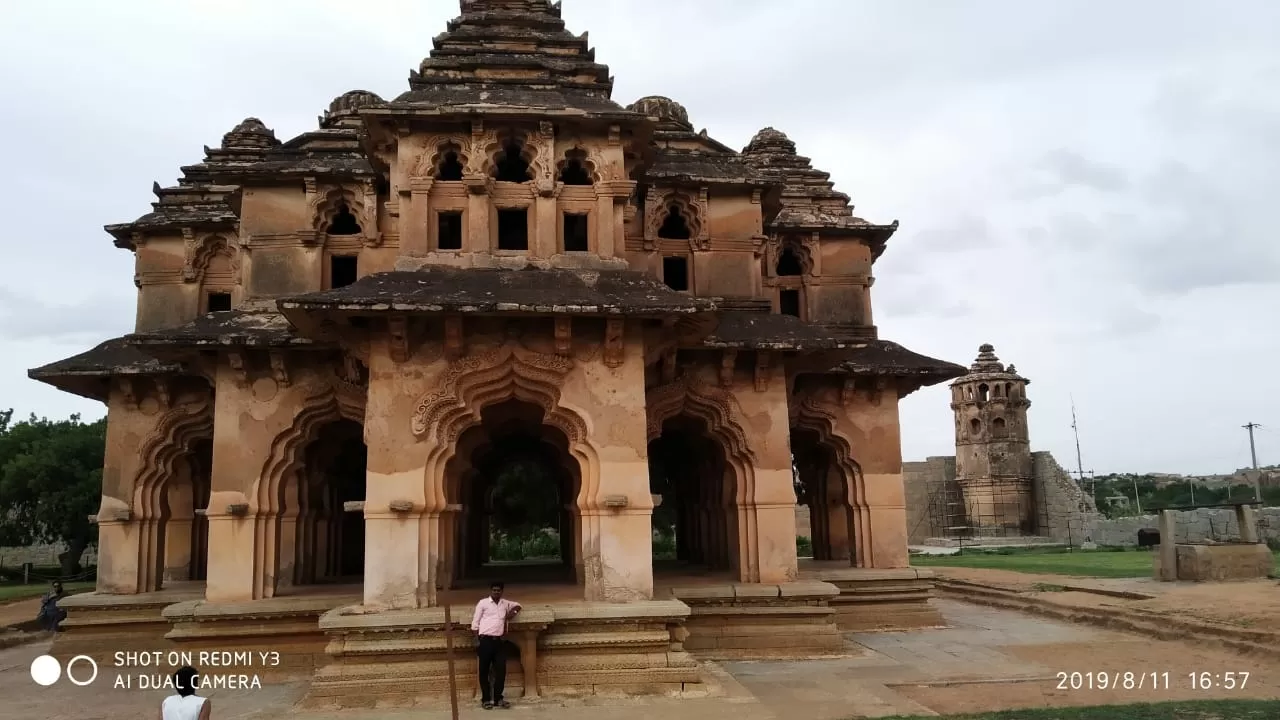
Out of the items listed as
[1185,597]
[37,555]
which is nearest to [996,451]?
[1185,597]

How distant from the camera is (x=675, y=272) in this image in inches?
649

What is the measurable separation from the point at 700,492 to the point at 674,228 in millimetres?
6079

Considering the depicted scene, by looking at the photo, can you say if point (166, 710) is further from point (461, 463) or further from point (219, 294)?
point (219, 294)

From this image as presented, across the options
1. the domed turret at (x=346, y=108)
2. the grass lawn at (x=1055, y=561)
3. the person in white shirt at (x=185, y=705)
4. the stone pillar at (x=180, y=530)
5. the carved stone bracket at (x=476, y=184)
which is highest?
the domed turret at (x=346, y=108)

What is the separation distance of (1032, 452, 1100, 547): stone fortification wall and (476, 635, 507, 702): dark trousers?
36.3 metres

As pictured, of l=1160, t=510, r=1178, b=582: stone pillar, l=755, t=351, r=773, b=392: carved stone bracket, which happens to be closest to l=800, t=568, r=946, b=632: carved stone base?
l=755, t=351, r=773, b=392: carved stone bracket

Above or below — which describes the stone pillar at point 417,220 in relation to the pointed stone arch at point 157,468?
above

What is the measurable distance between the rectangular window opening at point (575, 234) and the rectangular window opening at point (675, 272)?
2.46m

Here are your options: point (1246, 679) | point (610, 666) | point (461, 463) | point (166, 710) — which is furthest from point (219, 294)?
point (1246, 679)

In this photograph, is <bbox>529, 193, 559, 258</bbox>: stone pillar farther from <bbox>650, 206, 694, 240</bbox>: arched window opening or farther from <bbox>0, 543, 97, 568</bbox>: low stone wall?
<bbox>0, 543, 97, 568</bbox>: low stone wall

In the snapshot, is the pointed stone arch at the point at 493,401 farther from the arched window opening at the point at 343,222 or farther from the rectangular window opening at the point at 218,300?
the rectangular window opening at the point at 218,300

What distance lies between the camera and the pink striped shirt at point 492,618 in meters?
9.96

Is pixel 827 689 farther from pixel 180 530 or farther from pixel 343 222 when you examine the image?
pixel 180 530

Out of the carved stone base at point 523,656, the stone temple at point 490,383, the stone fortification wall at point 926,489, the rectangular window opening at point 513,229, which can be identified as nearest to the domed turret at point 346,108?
the stone temple at point 490,383
